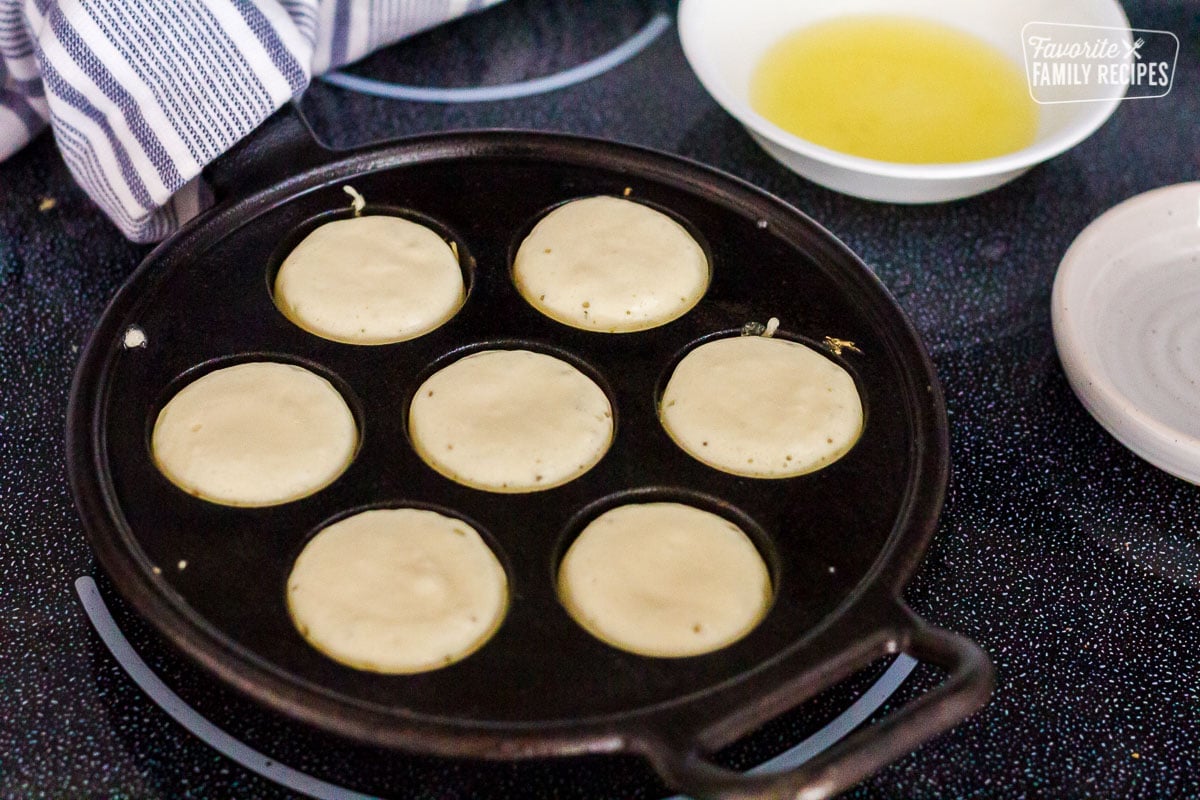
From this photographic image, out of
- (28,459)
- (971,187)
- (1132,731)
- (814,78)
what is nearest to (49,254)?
(28,459)

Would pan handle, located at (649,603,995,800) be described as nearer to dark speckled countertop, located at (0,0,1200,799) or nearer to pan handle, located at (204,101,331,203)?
dark speckled countertop, located at (0,0,1200,799)

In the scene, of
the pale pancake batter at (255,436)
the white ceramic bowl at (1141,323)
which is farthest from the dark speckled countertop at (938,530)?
the pale pancake batter at (255,436)

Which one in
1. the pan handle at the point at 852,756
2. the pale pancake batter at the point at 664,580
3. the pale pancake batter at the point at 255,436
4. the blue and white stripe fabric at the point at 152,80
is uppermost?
the blue and white stripe fabric at the point at 152,80

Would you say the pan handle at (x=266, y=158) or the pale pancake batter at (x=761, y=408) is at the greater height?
the pan handle at (x=266, y=158)

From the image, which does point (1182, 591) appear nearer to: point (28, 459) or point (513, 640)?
point (513, 640)

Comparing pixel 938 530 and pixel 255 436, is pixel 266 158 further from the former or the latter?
pixel 938 530

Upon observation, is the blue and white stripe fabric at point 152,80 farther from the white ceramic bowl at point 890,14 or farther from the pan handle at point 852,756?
the pan handle at point 852,756

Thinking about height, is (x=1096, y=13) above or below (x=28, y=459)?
above
